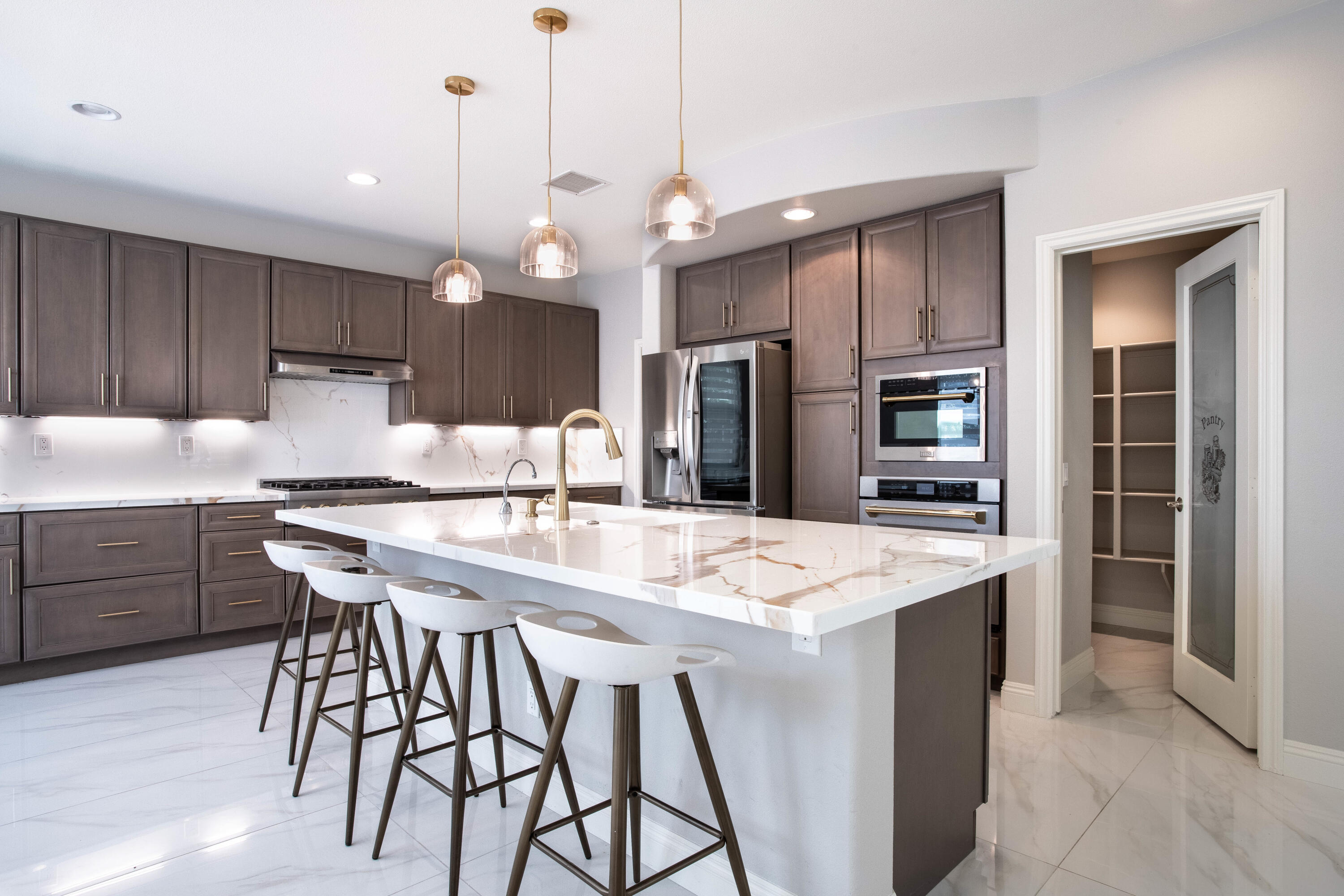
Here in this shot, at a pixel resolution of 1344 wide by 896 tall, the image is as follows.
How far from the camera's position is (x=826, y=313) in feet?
13.1

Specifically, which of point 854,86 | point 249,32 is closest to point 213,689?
point 249,32

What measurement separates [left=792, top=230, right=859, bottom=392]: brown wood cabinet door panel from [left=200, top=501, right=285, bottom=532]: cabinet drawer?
3.06 meters

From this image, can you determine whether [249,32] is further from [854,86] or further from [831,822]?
[831,822]

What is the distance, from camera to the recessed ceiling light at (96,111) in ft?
10.1

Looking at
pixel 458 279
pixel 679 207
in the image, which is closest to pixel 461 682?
pixel 679 207

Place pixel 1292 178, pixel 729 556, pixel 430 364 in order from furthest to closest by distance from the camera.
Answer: pixel 430 364, pixel 1292 178, pixel 729 556

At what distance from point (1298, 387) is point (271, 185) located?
4787 millimetres

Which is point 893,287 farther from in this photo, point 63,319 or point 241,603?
point 63,319

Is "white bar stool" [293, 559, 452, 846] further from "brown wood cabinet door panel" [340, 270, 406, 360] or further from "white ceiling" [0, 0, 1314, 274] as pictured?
"brown wood cabinet door panel" [340, 270, 406, 360]

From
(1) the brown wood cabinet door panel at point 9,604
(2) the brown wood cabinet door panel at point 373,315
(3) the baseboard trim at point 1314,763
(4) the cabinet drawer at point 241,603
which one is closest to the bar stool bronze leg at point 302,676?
(4) the cabinet drawer at point 241,603

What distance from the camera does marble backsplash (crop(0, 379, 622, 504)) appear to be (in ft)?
13.0

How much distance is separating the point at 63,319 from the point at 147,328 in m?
0.35

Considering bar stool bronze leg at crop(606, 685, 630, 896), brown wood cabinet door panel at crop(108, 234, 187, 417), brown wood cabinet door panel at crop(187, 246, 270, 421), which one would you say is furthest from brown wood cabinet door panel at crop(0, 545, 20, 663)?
bar stool bronze leg at crop(606, 685, 630, 896)

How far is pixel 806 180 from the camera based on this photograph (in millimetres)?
3457
